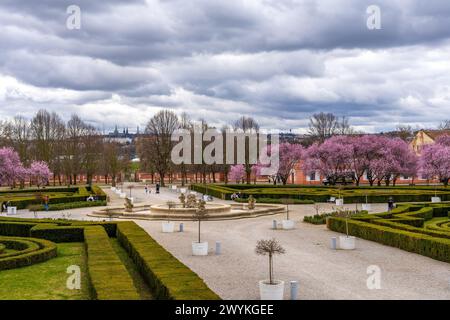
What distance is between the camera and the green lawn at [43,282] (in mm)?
13496

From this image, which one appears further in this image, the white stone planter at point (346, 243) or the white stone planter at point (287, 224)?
the white stone planter at point (287, 224)

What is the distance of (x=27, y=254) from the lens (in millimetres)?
17750

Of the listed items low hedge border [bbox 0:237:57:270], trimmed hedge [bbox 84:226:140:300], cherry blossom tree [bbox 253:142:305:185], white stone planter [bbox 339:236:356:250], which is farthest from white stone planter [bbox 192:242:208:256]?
cherry blossom tree [bbox 253:142:305:185]

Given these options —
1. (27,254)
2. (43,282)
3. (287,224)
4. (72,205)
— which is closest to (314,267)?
(43,282)

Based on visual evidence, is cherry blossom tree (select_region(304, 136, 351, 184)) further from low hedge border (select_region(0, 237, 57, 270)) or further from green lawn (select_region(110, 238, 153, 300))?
low hedge border (select_region(0, 237, 57, 270))

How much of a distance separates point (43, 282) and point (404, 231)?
1427cm

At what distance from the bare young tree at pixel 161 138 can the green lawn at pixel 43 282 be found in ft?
188

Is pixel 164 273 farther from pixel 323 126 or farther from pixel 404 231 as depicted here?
pixel 323 126

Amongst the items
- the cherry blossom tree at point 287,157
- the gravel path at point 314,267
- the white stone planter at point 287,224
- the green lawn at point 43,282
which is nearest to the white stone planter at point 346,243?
the gravel path at point 314,267

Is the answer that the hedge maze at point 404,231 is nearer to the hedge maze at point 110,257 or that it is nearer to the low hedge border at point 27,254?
the hedge maze at point 110,257

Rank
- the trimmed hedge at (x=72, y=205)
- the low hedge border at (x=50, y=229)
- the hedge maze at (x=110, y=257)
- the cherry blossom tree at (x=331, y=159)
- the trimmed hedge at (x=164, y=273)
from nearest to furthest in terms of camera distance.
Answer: the trimmed hedge at (x=164, y=273) → the hedge maze at (x=110, y=257) → the low hedge border at (x=50, y=229) → the trimmed hedge at (x=72, y=205) → the cherry blossom tree at (x=331, y=159)
